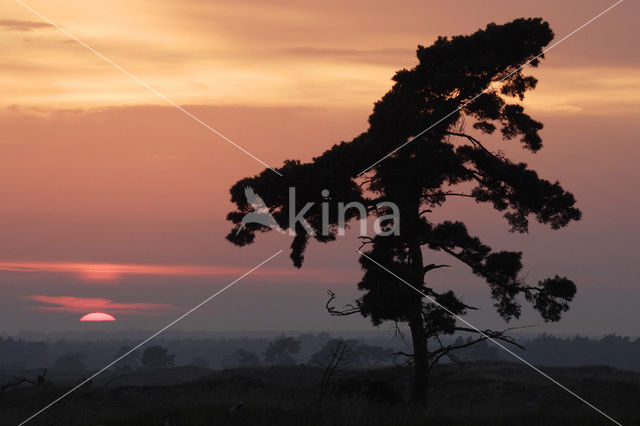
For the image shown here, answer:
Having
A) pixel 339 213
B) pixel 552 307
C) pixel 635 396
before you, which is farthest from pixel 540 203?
pixel 635 396

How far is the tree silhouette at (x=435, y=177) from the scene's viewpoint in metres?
26.5

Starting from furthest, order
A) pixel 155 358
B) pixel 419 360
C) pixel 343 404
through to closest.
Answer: pixel 155 358
pixel 419 360
pixel 343 404

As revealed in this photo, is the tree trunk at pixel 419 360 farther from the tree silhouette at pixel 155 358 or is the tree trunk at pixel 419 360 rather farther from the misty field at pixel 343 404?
the tree silhouette at pixel 155 358

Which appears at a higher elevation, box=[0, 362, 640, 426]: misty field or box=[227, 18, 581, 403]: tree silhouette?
box=[227, 18, 581, 403]: tree silhouette

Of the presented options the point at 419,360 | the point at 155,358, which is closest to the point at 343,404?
the point at 419,360

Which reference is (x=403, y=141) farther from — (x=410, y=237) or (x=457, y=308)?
(x=457, y=308)

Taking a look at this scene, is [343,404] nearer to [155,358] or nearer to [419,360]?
[419,360]

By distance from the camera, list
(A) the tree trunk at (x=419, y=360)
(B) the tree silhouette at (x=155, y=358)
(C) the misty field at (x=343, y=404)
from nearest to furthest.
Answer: (C) the misty field at (x=343, y=404)
(A) the tree trunk at (x=419, y=360)
(B) the tree silhouette at (x=155, y=358)

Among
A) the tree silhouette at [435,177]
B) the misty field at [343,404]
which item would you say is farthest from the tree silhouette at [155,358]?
the tree silhouette at [435,177]

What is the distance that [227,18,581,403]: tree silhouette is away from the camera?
26453 mm

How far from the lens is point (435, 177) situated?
27.0 m

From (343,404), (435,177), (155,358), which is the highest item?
(435,177)

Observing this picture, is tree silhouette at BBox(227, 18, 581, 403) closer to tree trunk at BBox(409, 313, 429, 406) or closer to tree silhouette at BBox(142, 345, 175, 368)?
tree trunk at BBox(409, 313, 429, 406)

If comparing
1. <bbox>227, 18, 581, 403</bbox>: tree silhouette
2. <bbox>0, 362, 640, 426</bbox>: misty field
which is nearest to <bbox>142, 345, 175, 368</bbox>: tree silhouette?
<bbox>0, 362, 640, 426</bbox>: misty field
